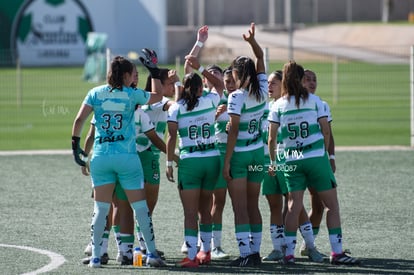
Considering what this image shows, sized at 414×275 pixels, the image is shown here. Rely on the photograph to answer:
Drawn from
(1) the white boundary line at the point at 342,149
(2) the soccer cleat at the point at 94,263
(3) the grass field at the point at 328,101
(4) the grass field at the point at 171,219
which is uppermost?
(2) the soccer cleat at the point at 94,263

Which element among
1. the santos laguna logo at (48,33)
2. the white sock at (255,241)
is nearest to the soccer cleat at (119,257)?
the white sock at (255,241)

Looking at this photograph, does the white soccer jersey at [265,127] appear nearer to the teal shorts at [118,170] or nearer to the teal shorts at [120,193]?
the teal shorts at [118,170]

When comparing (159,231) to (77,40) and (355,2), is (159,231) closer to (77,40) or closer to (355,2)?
(77,40)

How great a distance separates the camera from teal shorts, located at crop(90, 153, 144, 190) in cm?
988

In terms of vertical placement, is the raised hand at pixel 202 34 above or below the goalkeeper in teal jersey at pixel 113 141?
above

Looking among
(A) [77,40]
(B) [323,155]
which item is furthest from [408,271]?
(A) [77,40]

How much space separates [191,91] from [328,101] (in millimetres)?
21638

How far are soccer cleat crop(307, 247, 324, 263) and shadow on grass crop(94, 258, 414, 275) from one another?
8 centimetres

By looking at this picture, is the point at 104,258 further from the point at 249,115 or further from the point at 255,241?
the point at 249,115

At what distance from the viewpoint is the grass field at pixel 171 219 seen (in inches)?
399

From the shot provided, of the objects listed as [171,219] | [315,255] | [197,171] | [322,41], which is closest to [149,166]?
[197,171]

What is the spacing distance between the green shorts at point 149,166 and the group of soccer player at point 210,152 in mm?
180

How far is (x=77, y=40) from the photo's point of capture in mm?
51688

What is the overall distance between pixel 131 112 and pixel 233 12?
205 ft
